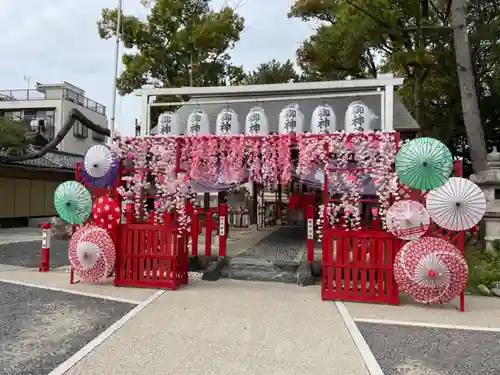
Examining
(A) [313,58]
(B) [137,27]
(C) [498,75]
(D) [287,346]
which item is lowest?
(D) [287,346]

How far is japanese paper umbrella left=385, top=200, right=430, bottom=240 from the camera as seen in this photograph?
6465 millimetres

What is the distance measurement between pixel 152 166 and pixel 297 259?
4065 mm

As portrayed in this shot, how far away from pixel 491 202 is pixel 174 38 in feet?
53.9

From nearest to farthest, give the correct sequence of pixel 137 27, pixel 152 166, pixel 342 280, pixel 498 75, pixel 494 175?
pixel 342 280 → pixel 152 166 → pixel 494 175 → pixel 498 75 → pixel 137 27

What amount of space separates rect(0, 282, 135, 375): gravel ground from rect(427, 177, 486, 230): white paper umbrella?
4.96 meters

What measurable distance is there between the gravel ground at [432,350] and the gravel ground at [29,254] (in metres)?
8.14

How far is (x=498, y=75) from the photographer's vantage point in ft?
49.0

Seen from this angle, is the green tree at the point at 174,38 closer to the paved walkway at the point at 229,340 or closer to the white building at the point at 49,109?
the white building at the point at 49,109

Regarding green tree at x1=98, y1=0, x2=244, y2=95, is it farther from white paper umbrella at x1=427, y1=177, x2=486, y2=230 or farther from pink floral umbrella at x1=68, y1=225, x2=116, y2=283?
white paper umbrella at x1=427, y1=177, x2=486, y2=230

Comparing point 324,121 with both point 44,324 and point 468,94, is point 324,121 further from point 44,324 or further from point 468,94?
point 468,94

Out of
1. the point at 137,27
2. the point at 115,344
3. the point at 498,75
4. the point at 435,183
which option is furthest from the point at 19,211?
the point at 498,75

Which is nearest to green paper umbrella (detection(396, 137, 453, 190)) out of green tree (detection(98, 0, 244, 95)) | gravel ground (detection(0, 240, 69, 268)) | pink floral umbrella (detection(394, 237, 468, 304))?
pink floral umbrella (detection(394, 237, 468, 304))

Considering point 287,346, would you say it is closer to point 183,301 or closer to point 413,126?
point 183,301

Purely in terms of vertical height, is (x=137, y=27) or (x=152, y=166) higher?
(x=137, y=27)
